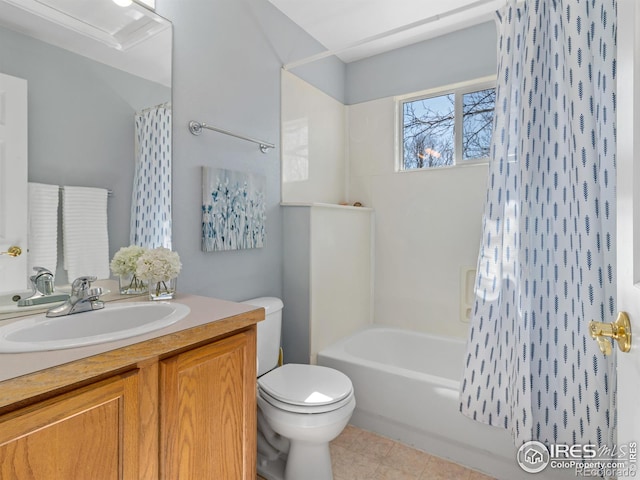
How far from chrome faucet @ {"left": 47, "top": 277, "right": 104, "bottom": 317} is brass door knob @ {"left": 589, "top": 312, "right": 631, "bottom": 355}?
141cm

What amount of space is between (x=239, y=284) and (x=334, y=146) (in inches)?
55.8

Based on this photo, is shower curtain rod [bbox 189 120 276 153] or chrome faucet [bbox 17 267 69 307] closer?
chrome faucet [bbox 17 267 69 307]

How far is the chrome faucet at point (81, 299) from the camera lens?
1146 mm

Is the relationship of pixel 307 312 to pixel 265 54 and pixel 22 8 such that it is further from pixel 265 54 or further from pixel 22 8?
pixel 22 8

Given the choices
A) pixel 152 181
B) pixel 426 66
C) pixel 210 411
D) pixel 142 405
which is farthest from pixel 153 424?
pixel 426 66

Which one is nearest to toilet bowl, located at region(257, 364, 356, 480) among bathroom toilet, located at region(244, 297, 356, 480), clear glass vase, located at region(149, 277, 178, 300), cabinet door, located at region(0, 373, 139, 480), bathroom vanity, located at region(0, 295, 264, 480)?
bathroom toilet, located at region(244, 297, 356, 480)

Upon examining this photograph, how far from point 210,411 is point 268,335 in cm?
85

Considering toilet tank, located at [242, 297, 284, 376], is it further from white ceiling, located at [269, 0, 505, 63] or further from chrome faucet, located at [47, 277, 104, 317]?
white ceiling, located at [269, 0, 505, 63]

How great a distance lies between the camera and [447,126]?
266 centimetres

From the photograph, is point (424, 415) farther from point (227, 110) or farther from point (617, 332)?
point (227, 110)

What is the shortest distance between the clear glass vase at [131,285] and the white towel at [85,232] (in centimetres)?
7

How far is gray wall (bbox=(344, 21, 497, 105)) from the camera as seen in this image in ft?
7.89

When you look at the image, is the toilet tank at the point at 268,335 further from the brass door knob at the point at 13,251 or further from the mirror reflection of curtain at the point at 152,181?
the brass door knob at the point at 13,251

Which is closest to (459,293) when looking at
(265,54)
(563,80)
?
(563,80)
